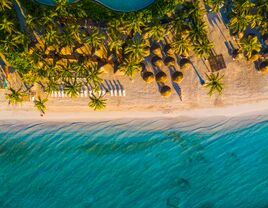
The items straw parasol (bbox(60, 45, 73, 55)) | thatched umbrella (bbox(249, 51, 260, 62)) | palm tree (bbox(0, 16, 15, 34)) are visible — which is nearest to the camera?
palm tree (bbox(0, 16, 15, 34))

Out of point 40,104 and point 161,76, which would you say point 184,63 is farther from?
point 40,104

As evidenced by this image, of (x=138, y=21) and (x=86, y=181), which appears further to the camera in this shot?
(x=86, y=181)

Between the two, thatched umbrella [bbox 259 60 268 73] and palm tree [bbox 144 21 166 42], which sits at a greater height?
palm tree [bbox 144 21 166 42]

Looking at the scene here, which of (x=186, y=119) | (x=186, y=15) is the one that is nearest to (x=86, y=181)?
(x=186, y=119)

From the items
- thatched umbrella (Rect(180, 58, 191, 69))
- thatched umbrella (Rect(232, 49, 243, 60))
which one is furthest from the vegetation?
thatched umbrella (Rect(232, 49, 243, 60))

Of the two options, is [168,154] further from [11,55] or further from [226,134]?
[11,55]

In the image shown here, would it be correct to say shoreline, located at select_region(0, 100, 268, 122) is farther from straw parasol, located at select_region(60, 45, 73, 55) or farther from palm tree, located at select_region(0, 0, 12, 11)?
palm tree, located at select_region(0, 0, 12, 11)
